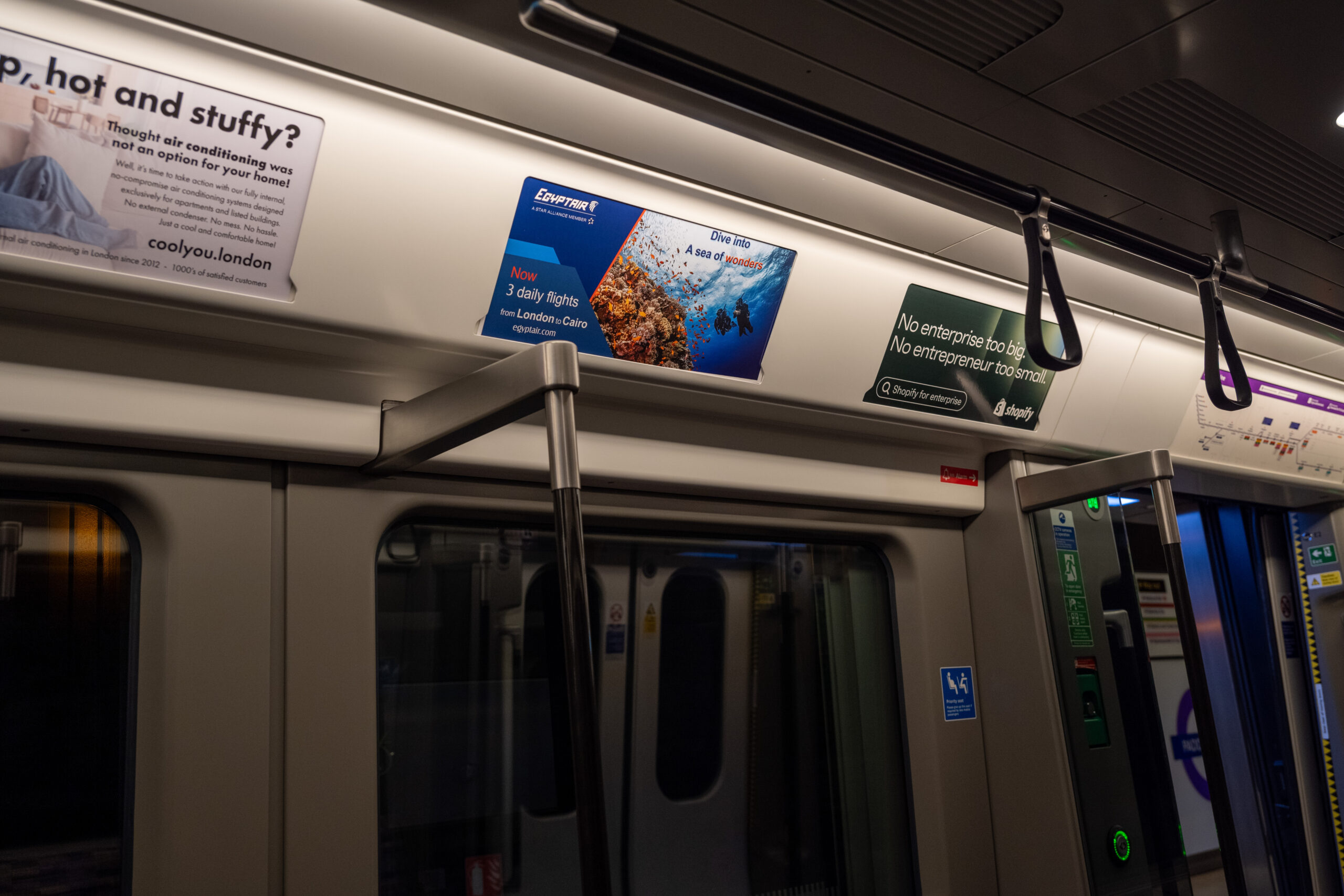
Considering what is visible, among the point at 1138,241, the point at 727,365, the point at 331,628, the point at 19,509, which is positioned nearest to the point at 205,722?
the point at 331,628

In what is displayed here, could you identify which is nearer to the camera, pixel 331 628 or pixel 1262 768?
pixel 331 628

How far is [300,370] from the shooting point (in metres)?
1.77

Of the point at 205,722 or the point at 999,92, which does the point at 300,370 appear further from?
the point at 999,92

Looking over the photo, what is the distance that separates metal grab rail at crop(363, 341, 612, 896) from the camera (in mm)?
1158

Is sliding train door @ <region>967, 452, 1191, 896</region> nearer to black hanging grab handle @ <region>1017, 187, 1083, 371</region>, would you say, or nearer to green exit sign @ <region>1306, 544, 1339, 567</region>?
black hanging grab handle @ <region>1017, 187, 1083, 371</region>

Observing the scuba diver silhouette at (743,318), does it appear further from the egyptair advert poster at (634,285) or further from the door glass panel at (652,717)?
the door glass panel at (652,717)

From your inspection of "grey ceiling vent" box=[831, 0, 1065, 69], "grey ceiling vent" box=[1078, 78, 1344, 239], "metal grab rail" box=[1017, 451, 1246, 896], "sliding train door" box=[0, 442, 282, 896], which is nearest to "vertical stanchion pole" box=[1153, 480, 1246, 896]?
"metal grab rail" box=[1017, 451, 1246, 896]

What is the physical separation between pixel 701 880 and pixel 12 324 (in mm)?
1862

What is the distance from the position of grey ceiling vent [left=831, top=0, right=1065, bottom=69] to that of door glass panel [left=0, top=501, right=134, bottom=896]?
1510mm

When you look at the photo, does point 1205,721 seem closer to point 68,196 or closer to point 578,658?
point 578,658

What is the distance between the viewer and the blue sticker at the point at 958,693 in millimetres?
2777

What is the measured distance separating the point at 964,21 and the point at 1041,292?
455mm

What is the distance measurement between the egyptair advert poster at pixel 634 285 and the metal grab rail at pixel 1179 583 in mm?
982

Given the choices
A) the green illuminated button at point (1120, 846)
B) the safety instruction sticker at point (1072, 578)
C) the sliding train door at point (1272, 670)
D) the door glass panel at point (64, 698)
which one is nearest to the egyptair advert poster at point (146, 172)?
the door glass panel at point (64, 698)
